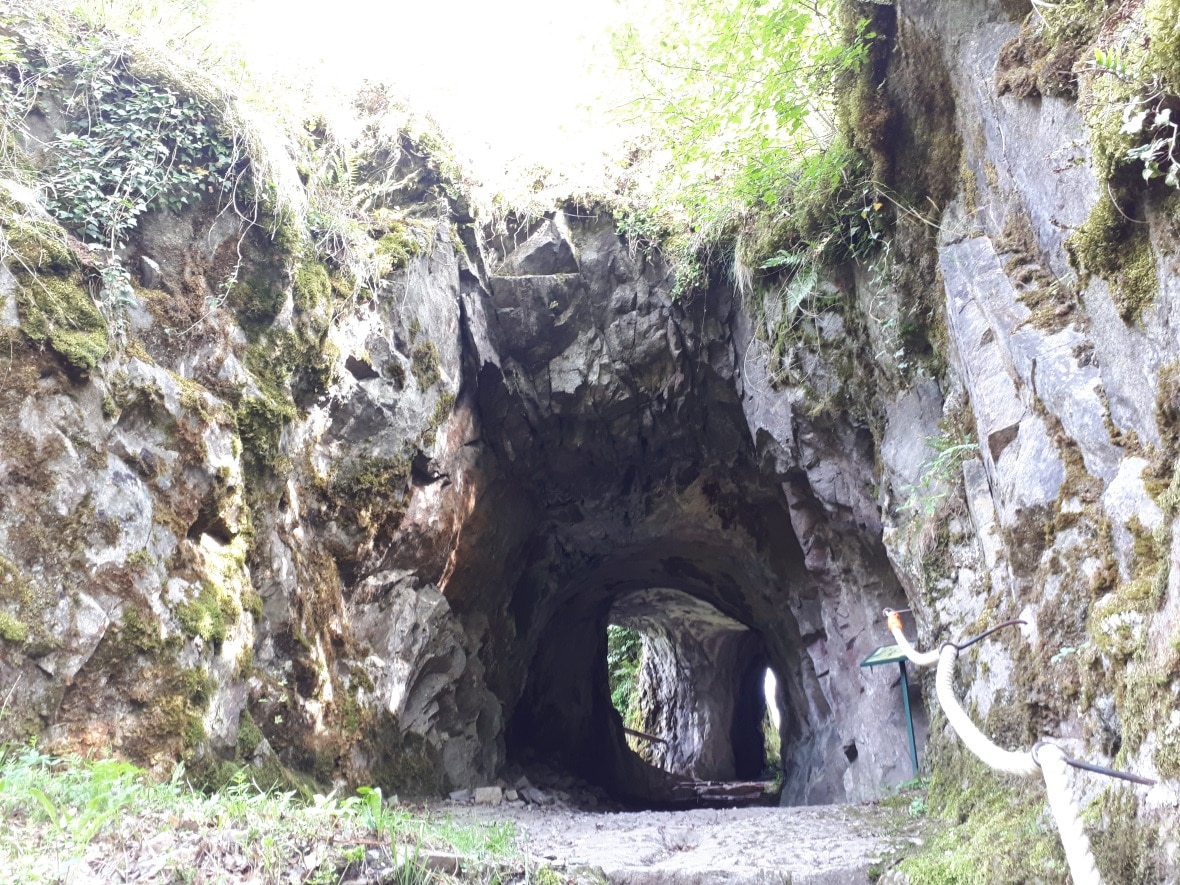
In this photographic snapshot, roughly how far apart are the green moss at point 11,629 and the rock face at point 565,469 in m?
0.01

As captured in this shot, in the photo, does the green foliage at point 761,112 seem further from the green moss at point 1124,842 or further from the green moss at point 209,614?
the green moss at point 209,614

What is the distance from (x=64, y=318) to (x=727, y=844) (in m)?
5.13

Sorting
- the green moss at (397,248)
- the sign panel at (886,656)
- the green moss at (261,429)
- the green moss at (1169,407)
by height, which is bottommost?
the sign panel at (886,656)

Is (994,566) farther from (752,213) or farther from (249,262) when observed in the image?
(249,262)

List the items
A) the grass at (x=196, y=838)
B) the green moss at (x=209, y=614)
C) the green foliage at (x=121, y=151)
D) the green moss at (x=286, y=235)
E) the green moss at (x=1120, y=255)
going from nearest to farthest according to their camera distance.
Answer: the grass at (x=196, y=838), the green moss at (x=1120, y=255), the green moss at (x=209, y=614), the green foliage at (x=121, y=151), the green moss at (x=286, y=235)

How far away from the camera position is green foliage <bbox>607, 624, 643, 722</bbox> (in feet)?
66.0

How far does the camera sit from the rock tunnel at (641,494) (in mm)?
7730

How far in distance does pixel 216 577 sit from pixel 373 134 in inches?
212

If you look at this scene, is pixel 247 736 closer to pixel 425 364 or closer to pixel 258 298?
pixel 258 298

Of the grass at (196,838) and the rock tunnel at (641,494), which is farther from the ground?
the rock tunnel at (641,494)

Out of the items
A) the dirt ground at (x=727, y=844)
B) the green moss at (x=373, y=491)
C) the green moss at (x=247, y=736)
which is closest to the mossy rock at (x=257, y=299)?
the green moss at (x=373, y=491)

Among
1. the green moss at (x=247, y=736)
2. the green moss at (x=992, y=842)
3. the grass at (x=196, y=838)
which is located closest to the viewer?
the grass at (x=196, y=838)

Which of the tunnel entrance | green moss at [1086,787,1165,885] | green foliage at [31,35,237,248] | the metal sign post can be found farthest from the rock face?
the tunnel entrance

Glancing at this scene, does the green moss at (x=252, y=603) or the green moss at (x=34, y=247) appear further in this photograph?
the green moss at (x=252, y=603)
